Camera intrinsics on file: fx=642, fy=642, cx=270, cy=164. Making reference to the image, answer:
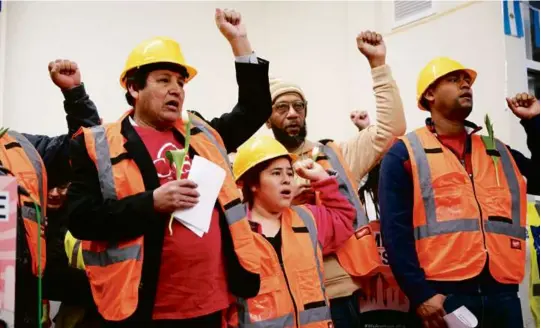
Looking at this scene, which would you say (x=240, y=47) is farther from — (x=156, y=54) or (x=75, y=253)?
(x=75, y=253)

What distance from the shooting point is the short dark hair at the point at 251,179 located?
9.36ft

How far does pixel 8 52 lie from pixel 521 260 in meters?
4.13

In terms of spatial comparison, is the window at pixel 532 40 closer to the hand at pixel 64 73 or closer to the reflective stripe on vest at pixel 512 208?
the reflective stripe on vest at pixel 512 208

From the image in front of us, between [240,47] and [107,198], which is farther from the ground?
[240,47]

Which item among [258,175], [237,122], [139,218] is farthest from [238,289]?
[258,175]

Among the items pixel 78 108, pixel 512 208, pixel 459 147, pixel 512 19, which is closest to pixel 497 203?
pixel 512 208

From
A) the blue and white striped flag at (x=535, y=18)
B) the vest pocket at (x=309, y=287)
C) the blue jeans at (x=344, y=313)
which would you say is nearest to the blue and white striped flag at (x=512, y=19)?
the blue and white striped flag at (x=535, y=18)

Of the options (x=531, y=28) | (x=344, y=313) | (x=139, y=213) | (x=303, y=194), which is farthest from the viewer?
(x=531, y=28)

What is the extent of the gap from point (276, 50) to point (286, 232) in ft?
14.3

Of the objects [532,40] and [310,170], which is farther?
[532,40]

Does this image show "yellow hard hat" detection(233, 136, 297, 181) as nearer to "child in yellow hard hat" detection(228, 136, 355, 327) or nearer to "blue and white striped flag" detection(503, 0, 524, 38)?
"child in yellow hard hat" detection(228, 136, 355, 327)

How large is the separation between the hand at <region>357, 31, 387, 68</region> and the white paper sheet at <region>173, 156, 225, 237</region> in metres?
1.23

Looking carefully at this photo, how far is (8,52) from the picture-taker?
5074mm

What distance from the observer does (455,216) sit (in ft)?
8.86
